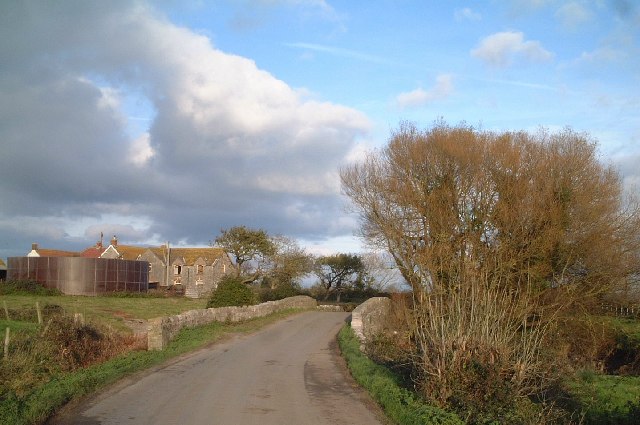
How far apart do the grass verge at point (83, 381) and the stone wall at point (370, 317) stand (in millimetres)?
5377

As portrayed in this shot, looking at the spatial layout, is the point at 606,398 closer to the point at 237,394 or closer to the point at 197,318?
the point at 237,394

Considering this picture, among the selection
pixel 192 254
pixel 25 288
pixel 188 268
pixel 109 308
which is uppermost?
pixel 192 254

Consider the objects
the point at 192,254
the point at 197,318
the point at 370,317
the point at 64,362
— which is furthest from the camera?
the point at 192,254

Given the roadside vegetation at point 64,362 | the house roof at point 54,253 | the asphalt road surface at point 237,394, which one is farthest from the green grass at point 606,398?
the house roof at point 54,253

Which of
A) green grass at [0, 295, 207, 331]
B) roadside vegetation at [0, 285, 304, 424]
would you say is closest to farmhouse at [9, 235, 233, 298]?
green grass at [0, 295, 207, 331]

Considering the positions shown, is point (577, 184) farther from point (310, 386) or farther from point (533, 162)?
point (310, 386)

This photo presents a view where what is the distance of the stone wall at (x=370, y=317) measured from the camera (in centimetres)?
2375

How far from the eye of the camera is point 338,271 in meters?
64.2

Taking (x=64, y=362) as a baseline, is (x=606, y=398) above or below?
below

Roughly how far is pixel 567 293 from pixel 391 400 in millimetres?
15407

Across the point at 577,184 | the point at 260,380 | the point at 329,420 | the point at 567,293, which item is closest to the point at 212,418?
the point at 329,420

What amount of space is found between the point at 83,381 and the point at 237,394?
10.2ft

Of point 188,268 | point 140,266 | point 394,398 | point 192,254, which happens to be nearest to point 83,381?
point 394,398

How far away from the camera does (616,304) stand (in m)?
24.3
